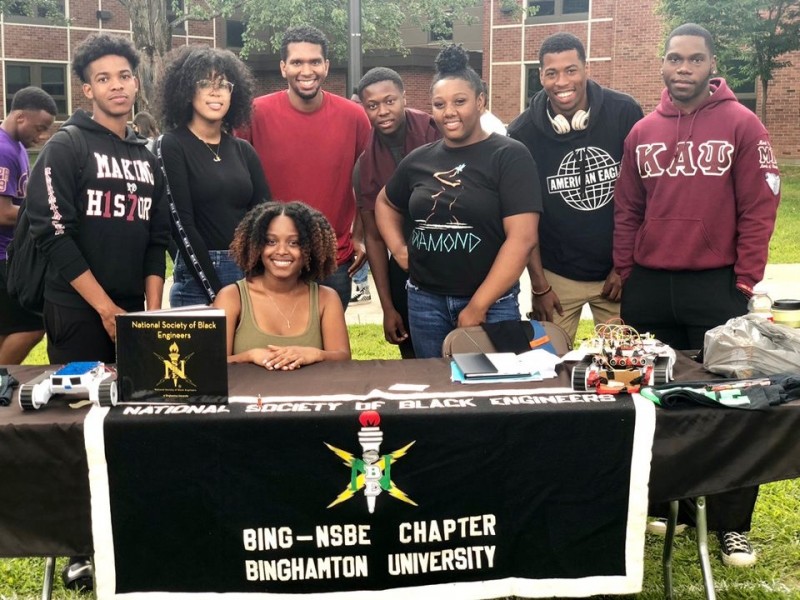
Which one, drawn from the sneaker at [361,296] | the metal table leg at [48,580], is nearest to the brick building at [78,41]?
the sneaker at [361,296]

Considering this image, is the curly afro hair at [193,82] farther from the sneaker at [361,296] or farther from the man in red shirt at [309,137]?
the sneaker at [361,296]

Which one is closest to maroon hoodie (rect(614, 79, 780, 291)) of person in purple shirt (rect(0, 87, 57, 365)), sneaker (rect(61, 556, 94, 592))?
sneaker (rect(61, 556, 94, 592))

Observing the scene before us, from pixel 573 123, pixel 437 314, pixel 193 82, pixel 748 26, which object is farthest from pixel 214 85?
pixel 748 26

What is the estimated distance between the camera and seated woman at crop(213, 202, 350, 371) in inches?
132

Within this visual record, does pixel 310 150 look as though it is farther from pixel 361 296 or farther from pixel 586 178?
pixel 361 296

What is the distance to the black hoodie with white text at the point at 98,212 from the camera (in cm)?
325

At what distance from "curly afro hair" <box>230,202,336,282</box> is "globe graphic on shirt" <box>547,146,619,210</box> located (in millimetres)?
1087

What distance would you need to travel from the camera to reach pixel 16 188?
4996 mm

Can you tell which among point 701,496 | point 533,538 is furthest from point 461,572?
point 701,496

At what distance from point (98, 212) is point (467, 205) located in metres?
1.38

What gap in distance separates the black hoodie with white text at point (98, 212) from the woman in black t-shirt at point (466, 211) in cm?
105

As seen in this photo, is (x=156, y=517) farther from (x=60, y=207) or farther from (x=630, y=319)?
(x=630, y=319)

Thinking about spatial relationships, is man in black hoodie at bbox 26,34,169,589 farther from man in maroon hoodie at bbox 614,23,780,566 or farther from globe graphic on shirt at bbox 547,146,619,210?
man in maroon hoodie at bbox 614,23,780,566

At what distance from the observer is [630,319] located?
12.5ft
